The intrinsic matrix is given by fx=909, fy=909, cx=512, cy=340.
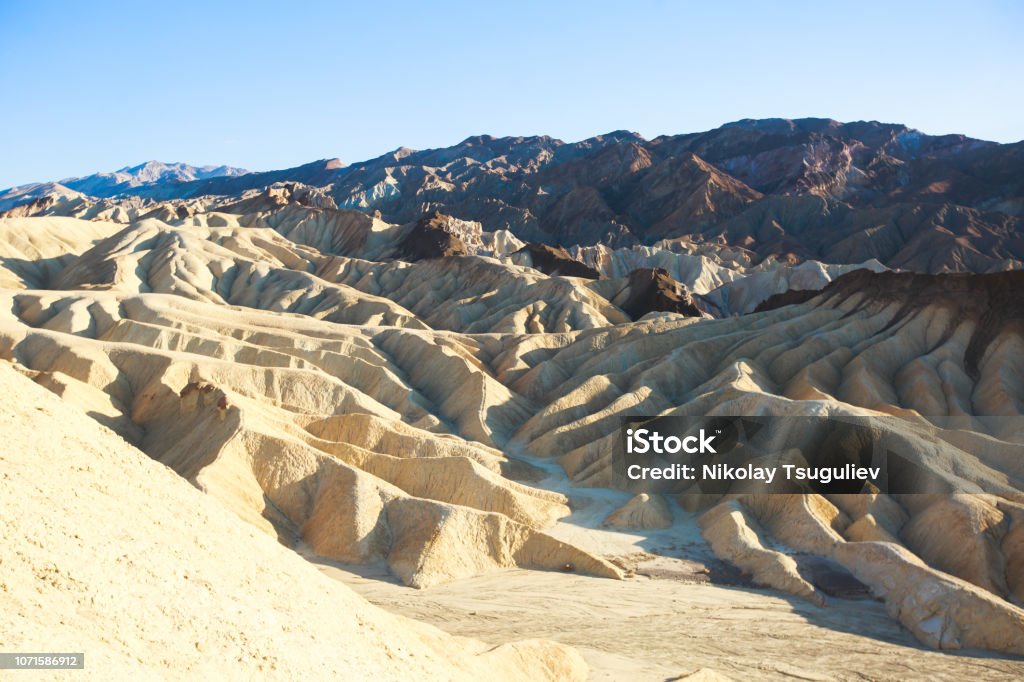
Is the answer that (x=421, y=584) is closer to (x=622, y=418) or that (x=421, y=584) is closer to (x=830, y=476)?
(x=830, y=476)

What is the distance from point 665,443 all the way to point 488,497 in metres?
12.7

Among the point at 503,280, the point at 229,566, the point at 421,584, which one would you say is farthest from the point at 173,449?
the point at 503,280

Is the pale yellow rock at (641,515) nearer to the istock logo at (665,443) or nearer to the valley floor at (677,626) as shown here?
the valley floor at (677,626)

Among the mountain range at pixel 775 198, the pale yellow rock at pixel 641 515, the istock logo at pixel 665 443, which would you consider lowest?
the pale yellow rock at pixel 641 515

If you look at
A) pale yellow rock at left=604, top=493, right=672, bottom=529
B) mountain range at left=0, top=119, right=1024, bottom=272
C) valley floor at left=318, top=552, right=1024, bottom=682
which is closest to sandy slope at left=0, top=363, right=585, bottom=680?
valley floor at left=318, top=552, right=1024, bottom=682

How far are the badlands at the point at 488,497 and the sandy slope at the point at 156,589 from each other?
62mm

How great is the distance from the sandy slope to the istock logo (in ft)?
82.0

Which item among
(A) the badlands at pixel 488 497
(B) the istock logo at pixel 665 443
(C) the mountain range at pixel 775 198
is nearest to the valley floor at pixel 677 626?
(A) the badlands at pixel 488 497

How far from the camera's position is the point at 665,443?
45.9 meters

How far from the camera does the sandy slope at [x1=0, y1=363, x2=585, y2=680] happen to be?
13.0m

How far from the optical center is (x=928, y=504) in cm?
3544

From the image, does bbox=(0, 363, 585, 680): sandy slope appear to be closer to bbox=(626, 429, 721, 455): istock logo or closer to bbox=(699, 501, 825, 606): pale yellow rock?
bbox=(699, 501, 825, 606): pale yellow rock

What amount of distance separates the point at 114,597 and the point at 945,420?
4505 cm

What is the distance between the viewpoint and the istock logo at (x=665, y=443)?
144 ft
